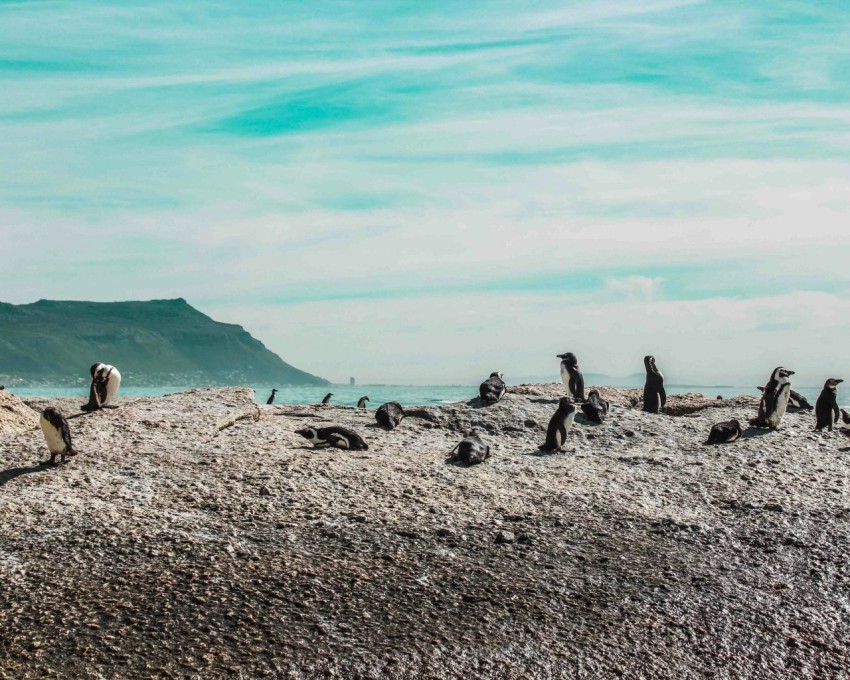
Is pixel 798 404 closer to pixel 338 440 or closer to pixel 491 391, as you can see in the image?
pixel 491 391

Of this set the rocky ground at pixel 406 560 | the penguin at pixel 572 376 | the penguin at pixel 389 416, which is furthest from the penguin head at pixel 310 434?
the penguin at pixel 572 376

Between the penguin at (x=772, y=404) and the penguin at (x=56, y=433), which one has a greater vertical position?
the penguin at (x=772, y=404)

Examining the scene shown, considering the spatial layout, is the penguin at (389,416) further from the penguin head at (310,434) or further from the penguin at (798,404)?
the penguin at (798,404)

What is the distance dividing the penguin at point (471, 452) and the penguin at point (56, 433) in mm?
4052

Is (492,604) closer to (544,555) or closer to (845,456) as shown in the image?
(544,555)

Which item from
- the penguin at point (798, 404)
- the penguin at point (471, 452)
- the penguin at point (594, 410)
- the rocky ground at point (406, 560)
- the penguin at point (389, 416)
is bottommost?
the rocky ground at point (406, 560)

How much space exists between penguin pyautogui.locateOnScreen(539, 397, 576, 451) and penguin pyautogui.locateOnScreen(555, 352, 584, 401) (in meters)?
4.30

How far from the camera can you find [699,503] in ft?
28.0

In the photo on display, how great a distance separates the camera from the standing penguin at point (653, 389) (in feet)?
50.0

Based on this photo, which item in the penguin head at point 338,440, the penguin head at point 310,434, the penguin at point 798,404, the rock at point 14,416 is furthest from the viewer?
the penguin at point 798,404

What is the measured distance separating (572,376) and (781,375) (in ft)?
12.3

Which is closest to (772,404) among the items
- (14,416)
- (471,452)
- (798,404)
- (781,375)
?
(781,375)

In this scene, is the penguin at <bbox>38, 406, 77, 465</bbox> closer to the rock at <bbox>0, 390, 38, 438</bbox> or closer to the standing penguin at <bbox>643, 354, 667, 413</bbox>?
the rock at <bbox>0, 390, 38, 438</bbox>

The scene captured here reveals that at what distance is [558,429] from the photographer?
10.7 meters
